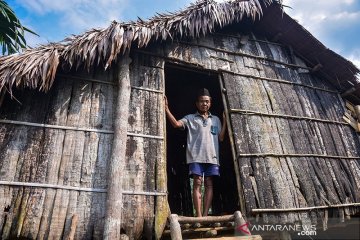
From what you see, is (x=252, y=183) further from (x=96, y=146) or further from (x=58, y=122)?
(x=58, y=122)

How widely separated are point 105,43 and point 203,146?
1.88 m

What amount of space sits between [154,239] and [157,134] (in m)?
1.27

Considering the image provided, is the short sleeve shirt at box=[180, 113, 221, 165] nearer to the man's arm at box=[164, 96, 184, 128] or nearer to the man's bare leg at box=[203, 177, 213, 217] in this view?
the man's arm at box=[164, 96, 184, 128]

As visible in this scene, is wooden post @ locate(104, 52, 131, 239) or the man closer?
wooden post @ locate(104, 52, 131, 239)

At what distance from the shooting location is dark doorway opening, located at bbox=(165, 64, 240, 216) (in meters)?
5.86

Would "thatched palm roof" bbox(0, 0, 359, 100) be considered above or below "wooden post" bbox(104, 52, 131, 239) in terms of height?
above

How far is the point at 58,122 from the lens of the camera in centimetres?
353

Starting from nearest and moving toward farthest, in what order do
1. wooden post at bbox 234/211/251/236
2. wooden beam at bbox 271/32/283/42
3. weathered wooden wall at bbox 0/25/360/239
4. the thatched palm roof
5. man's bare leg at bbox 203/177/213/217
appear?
wooden post at bbox 234/211/251/236, weathered wooden wall at bbox 0/25/360/239, the thatched palm roof, man's bare leg at bbox 203/177/213/217, wooden beam at bbox 271/32/283/42

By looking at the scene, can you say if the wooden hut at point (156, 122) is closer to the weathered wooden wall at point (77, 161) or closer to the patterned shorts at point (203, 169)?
the weathered wooden wall at point (77, 161)

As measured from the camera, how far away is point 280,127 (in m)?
4.63

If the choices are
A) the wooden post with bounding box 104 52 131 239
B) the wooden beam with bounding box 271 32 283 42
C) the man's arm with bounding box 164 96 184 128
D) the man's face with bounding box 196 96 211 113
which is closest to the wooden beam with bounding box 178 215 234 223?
the wooden post with bounding box 104 52 131 239

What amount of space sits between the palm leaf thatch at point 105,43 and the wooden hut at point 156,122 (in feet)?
0.06

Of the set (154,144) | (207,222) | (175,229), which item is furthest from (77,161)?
(207,222)

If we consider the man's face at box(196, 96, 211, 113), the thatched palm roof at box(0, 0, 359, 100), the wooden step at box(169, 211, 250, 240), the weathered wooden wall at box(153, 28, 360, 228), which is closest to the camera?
the wooden step at box(169, 211, 250, 240)
